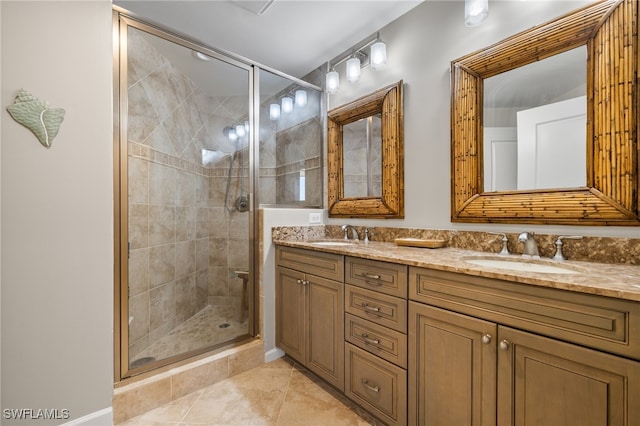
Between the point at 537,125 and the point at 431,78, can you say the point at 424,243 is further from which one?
the point at 431,78

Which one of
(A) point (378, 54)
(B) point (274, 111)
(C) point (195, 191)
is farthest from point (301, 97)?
(C) point (195, 191)

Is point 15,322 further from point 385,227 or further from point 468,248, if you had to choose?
point 468,248

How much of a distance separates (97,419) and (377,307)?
58.2 inches

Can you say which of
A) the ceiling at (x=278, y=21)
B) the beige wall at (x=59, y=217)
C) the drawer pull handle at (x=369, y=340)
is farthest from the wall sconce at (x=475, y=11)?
the beige wall at (x=59, y=217)

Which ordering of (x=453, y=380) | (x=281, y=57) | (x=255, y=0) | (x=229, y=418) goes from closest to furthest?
(x=453, y=380) → (x=229, y=418) → (x=255, y=0) → (x=281, y=57)

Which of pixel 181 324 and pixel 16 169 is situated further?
pixel 181 324

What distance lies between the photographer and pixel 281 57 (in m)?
2.42

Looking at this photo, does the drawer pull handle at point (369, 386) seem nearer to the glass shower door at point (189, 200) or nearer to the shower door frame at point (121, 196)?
the glass shower door at point (189, 200)

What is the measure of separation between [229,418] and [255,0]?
2.44 metres

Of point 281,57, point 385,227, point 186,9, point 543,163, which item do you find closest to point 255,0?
point 186,9

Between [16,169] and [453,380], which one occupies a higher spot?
[16,169]

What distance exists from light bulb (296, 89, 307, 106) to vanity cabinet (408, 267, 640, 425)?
1872mm

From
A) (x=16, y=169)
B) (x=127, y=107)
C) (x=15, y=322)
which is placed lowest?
(x=15, y=322)

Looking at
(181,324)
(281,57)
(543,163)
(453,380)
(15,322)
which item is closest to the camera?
(453,380)
